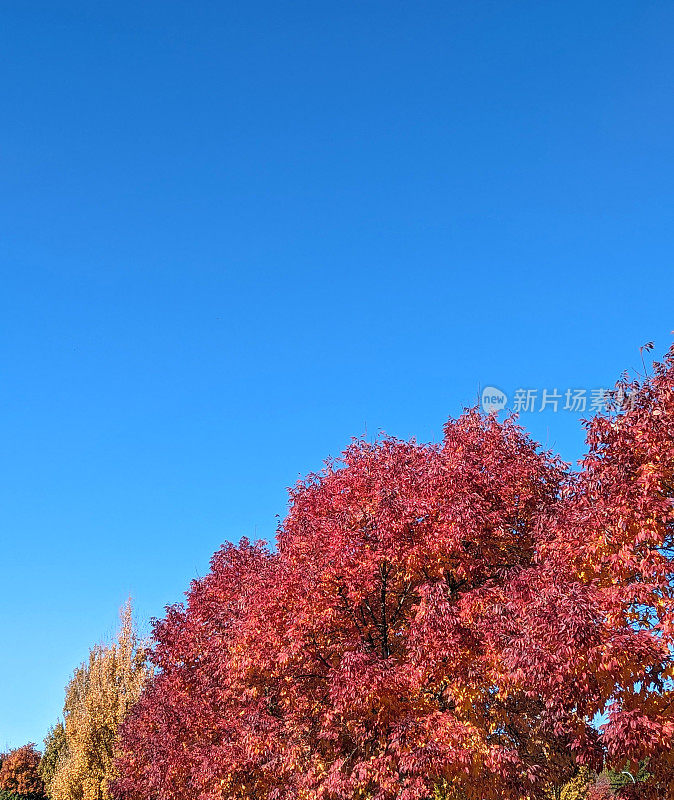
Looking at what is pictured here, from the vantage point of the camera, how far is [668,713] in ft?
34.8

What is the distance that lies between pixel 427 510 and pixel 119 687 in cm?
2791

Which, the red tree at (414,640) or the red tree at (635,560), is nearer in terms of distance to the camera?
the red tree at (635,560)

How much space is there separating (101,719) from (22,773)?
28419 millimetres

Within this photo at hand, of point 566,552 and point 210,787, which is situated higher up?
point 566,552

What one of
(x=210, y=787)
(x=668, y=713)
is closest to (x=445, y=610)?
(x=668, y=713)

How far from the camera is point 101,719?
1380 inches

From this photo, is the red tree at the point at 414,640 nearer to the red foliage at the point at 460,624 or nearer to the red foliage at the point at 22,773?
the red foliage at the point at 460,624

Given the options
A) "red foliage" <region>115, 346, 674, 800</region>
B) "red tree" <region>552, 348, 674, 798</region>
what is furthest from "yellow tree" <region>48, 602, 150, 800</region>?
"red tree" <region>552, 348, 674, 798</region>

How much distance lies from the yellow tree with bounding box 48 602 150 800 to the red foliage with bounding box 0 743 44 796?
22.5 meters

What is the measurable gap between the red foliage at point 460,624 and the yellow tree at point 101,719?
18.1 m

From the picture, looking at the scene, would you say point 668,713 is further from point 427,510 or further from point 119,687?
point 119,687

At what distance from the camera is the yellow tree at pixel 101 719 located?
Answer: 113 feet

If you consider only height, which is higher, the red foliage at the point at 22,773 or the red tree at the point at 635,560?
the red foliage at the point at 22,773

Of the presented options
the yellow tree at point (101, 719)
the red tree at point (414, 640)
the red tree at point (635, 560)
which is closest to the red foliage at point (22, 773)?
the yellow tree at point (101, 719)
